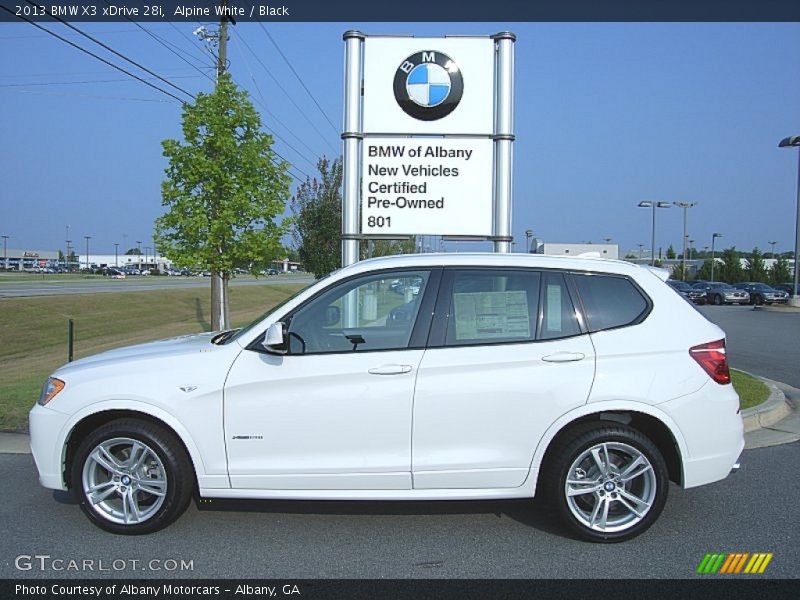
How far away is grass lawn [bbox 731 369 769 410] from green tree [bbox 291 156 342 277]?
14710mm

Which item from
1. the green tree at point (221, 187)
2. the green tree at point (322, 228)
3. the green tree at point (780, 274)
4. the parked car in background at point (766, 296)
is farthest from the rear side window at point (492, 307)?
the green tree at point (780, 274)

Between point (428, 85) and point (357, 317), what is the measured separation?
17.9ft

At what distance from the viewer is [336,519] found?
4.94 meters

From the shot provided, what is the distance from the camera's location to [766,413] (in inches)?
309

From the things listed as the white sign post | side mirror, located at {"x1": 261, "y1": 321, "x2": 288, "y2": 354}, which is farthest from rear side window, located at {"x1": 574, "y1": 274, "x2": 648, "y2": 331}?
the white sign post

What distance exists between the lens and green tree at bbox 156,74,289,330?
11.8 m

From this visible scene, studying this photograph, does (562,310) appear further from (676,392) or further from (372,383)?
(372,383)

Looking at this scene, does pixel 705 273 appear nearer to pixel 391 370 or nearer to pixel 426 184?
pixel 426 184

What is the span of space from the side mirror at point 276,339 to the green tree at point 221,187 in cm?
761

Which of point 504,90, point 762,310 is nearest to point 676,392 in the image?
point 504,90

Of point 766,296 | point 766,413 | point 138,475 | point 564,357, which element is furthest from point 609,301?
point 766,296

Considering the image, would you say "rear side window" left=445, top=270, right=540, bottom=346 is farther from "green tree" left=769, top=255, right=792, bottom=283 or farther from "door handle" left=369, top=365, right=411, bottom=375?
"green tree" left=769, top=255, right=792, bottom=283

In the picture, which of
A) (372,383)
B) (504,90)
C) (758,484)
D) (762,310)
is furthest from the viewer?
(762,310)
